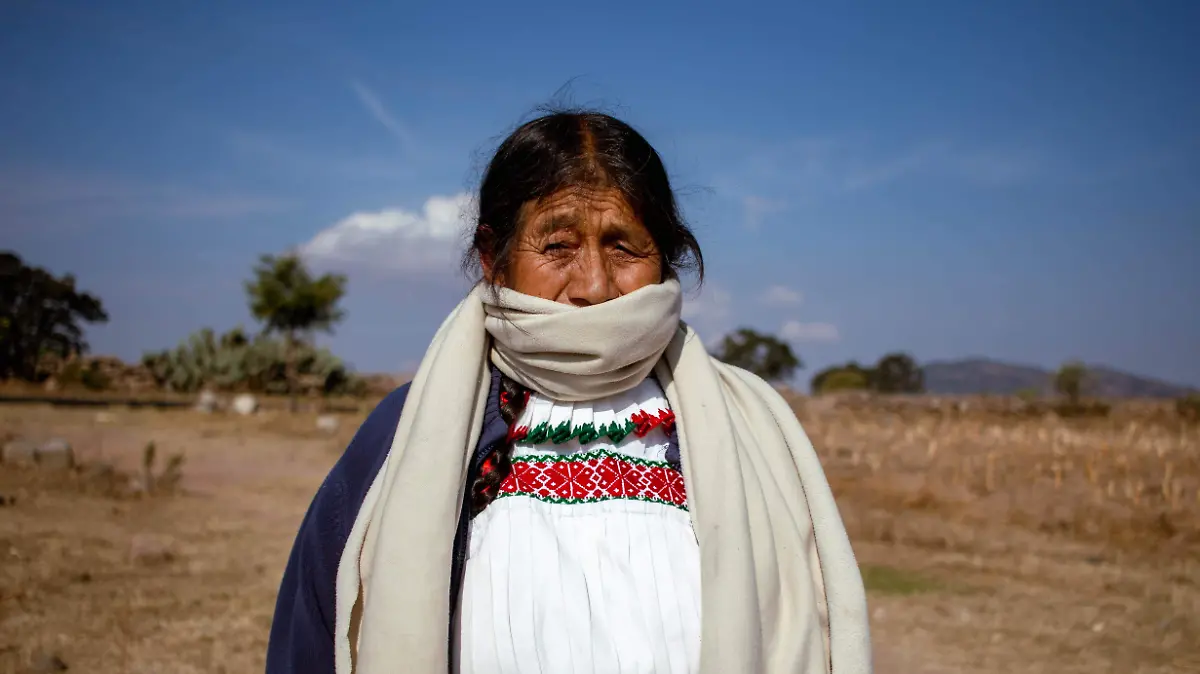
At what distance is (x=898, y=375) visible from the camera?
43719 millimetres

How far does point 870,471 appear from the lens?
10.9m

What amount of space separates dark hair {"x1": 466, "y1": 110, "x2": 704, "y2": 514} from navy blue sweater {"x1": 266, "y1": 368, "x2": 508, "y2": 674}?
5cm

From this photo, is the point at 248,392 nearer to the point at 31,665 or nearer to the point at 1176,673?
the point at 31,665

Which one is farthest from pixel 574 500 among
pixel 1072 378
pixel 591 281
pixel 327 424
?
pixel 1072 378

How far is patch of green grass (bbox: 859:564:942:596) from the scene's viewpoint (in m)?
6.64

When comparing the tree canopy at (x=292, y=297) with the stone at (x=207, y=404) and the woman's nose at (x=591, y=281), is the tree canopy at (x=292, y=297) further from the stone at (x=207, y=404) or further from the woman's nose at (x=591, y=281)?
the woman's nose at (x=591, y=281)

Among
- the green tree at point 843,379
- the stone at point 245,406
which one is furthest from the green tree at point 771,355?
the stone at point 245,406

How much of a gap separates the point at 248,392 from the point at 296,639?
2527cm

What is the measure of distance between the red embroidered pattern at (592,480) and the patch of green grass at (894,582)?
207 inches

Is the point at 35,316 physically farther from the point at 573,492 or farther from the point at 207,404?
the point at 573,492

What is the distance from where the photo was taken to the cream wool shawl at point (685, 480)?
1642 millimetres

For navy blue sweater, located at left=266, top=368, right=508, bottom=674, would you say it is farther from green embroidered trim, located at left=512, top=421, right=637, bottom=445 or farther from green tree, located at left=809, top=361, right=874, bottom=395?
green tree, located at left=809, top=361, right=874, bottom=395

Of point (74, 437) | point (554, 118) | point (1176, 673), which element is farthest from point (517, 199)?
point (74, 437)

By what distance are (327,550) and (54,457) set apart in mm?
9107
